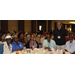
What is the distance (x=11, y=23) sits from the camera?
13.5m

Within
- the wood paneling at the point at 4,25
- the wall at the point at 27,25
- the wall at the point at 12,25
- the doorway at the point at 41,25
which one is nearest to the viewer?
the wood paneling at the point at 4,25

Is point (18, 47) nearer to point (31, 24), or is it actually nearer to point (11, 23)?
point (11, 23)

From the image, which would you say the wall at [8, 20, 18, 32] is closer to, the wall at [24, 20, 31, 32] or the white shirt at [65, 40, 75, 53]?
the wall at [24, 20, 31, 32]

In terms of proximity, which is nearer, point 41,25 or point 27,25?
point 27,25

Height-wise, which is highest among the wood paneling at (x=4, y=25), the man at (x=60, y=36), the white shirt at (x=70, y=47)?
the wood paneling at (x=4, y=25)

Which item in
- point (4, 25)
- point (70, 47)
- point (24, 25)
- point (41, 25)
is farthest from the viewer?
point (41, 25)

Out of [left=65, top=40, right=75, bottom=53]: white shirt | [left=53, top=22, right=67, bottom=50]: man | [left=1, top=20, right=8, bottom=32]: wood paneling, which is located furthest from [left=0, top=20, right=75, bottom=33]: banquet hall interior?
[left=65, top=40, right=75, bottom=53]: white shirt

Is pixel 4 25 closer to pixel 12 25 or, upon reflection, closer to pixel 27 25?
pixel 12 25

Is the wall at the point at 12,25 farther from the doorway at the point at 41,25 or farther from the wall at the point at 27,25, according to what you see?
the doorway at the point at 41,25

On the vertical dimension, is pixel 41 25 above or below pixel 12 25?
above

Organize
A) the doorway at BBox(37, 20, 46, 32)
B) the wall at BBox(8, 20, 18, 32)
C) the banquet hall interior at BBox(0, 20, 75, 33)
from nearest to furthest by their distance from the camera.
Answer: the banquet hall interior at BBox(0, 20, 75, 33) → the wall at BBox(8, 20, 18, 32) → the doorway at BBox(37, 20, 46, 32)

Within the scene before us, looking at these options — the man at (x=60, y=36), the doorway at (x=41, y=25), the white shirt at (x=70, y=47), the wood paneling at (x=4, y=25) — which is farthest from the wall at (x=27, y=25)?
the white shirt at (x=70, y=47)

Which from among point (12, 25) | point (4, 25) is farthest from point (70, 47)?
point (12, 25)
